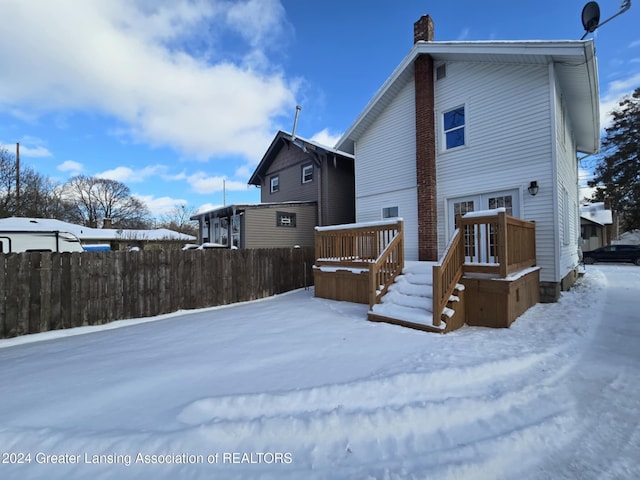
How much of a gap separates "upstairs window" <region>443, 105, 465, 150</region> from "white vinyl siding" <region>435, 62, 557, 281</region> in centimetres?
17

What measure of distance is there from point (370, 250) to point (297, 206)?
704cm

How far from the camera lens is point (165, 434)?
86.7 inches

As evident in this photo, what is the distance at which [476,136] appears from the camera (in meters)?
7.92

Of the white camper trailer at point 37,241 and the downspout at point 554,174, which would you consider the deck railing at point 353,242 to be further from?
the white camper trailer at point 37,241

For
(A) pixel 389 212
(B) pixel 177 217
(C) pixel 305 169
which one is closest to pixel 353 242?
(A) pixel 389 212

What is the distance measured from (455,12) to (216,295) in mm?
11821

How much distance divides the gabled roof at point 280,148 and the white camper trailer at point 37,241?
9.90 m

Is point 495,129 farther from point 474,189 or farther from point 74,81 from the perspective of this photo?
point 74,81

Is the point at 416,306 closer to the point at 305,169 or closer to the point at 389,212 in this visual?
the point at 389,212

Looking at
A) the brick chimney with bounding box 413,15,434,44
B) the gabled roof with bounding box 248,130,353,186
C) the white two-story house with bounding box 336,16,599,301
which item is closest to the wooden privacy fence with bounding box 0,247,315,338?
the white two-story house with bounding box 336,16,599,301

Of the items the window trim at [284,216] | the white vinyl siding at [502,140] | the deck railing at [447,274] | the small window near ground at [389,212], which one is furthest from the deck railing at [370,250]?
the window trim at [284,216]

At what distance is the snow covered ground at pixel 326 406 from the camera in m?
2.00

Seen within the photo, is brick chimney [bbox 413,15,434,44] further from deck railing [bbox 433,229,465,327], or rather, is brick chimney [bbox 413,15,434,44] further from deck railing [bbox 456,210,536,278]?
deck railing [bbox 433,229,465,327]

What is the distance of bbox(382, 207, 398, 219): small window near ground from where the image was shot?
32.2 ft
